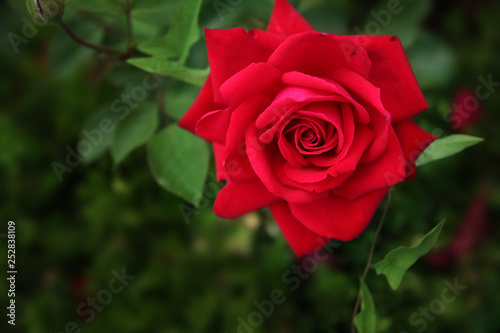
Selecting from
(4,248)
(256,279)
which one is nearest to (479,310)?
(256,279)

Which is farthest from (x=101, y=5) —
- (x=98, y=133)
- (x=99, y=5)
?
(x=98, y=133)

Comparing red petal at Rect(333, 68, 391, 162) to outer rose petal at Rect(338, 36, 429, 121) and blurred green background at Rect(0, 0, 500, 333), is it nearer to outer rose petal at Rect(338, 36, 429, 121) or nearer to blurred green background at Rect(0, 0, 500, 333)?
outer rose petal at Rect(338, 36, 429, 121)

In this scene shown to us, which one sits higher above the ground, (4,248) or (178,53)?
(178,53)

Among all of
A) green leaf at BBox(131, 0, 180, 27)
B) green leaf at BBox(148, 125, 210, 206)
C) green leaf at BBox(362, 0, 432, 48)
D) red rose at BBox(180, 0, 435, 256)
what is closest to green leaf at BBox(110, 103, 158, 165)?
green leaf at BBox(148, 125, 210, 206)

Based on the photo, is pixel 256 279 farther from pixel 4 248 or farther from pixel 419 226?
pixel 4 248

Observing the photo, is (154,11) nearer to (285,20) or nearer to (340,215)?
(285,20)

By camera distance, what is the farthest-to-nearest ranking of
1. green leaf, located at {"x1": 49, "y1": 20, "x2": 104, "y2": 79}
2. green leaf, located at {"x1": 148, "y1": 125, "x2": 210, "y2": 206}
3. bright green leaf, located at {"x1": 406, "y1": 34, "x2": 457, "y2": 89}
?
bright green leaf, located at {"x1": 406, "y1": 34, "x2": 457, "y2": 89} → green leaf, located at {"x1": 49, "y1": 20, "x2": 104, "y2": 79} → green leaf, located at {"x1": 148, "y1": 125, "x2": 210, "y2": 206}
